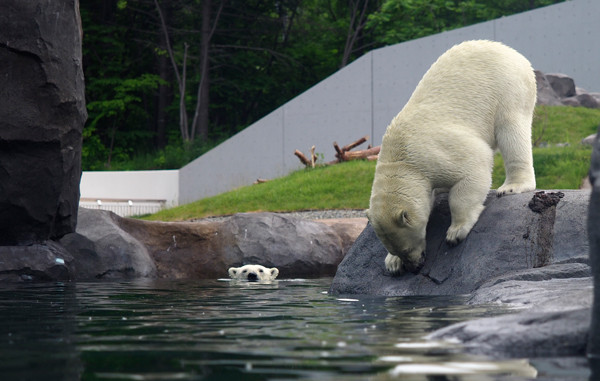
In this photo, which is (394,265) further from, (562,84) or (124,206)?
(124,206)

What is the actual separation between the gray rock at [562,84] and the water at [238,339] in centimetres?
1453

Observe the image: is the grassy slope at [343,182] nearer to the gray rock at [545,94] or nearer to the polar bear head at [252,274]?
the gray rock at [545,94]

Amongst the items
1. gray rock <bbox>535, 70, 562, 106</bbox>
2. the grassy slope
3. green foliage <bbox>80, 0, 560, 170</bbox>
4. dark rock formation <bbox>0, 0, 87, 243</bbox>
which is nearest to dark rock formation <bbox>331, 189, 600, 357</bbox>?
dark rock formation <bbox>0, 0, 87, 243</bbox>

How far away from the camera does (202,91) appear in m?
28.1

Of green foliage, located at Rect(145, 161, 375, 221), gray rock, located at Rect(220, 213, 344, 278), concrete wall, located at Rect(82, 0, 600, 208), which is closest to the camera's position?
gray rock, located at Rect(220, 213, 344, 278)

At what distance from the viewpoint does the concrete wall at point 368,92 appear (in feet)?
64.5

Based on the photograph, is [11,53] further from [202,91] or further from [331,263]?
[202,91]

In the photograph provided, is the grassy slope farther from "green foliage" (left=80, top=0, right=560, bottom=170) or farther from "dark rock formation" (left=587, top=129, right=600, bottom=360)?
"dark rock formation" (left=587, top=129, right=600, bottom=360)

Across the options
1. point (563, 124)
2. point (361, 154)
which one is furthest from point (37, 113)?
point (563, 124)

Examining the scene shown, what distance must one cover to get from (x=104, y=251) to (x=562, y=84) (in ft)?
44.7

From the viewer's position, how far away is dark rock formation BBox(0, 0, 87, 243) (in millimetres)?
8383

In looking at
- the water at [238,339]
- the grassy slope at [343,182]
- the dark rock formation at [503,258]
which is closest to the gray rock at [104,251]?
the water at [238,339]

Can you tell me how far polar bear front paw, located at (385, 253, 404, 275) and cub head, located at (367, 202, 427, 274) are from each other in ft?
0.57

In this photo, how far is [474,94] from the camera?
6852 mm
